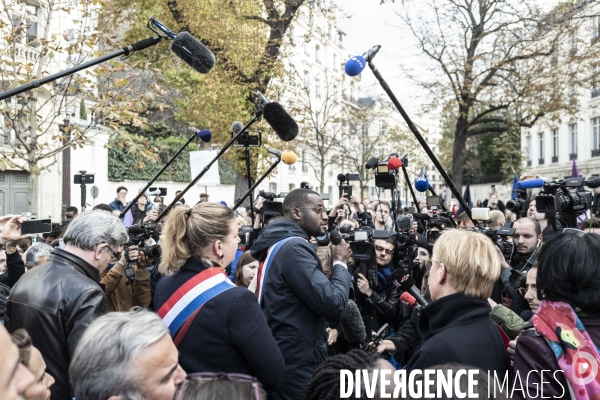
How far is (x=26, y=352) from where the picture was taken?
6.52 ft

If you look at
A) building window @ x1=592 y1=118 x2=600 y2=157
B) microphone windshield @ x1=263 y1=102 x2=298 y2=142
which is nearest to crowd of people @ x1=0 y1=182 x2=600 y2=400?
microphone windshield @ x1=263 y1=102 x2=298 y2=142

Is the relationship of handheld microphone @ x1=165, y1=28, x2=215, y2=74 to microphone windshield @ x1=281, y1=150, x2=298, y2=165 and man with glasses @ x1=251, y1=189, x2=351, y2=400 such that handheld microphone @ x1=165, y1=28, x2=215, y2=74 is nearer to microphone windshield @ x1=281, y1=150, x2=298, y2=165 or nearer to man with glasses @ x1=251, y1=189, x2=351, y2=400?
man with glasses @ x1=251, y1=189, x2=351, y2=400

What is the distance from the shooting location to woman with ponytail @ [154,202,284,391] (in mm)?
2727

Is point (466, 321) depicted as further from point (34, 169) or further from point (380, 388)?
point (34, 169)

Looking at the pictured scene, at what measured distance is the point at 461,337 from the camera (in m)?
2.50

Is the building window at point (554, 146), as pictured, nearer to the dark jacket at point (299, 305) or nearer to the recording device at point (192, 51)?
the recording device at point (192, 51)

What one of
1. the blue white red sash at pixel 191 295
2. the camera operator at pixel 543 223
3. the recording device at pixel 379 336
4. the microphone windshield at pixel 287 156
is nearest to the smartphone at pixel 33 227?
the blue white red sash at pixel 191 295

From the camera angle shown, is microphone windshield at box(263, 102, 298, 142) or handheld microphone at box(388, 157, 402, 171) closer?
microphone windshield at box(263, 102, 298, 142)

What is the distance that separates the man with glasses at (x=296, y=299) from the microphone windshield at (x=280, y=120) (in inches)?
53.4

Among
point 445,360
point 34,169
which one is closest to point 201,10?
point 34,169

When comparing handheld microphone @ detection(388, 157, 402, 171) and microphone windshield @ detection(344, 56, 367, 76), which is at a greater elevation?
microphone windshield @ detection(344, 56, 367, 76)

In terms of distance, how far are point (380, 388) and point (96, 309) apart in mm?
1608

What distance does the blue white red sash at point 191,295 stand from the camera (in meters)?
2.81

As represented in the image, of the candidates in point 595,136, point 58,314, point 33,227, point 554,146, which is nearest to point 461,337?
point 58,314
